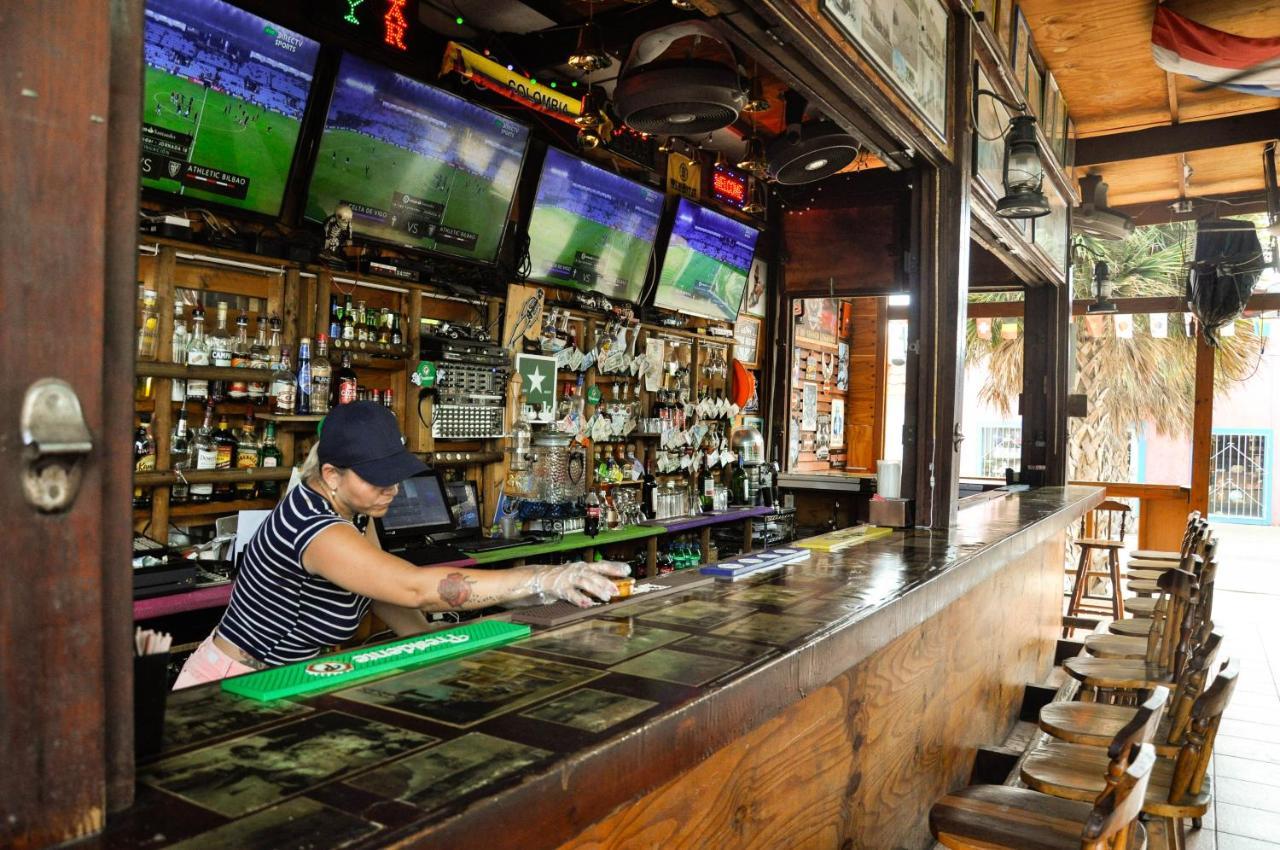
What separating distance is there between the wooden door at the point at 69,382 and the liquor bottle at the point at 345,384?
2.87m

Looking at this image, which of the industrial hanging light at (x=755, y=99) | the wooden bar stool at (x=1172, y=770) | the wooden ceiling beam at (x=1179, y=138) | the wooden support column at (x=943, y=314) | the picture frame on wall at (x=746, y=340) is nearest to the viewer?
the wooden bar stool at (x=1172, y=770)

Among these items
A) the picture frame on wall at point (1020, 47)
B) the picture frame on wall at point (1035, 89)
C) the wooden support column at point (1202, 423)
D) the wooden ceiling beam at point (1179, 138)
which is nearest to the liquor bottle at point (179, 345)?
the picture frame on wall at point (1020, 47)

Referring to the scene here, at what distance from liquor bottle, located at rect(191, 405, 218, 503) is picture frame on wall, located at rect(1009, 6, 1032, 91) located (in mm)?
4121

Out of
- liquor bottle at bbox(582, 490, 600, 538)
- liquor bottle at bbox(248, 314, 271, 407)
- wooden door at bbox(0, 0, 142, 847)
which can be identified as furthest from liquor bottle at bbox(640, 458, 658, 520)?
wooden door at bbox(0, 0, 142, 847)

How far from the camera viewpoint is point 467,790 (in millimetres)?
961

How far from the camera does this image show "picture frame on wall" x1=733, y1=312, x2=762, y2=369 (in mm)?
6773

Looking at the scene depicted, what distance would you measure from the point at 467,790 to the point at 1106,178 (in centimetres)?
764

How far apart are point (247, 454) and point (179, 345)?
0.50 meters

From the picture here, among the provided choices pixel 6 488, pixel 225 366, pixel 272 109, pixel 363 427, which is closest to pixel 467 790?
pixel 6 488

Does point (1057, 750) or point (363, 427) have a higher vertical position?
point (363, 427)

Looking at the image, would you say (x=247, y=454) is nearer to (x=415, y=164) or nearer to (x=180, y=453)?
(x=180, y=453)

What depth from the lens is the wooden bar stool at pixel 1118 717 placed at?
2.45 m

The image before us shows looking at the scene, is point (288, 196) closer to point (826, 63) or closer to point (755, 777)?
point (826, 63)

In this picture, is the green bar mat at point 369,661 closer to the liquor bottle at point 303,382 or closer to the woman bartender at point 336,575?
the woman bartender at point 336,575
